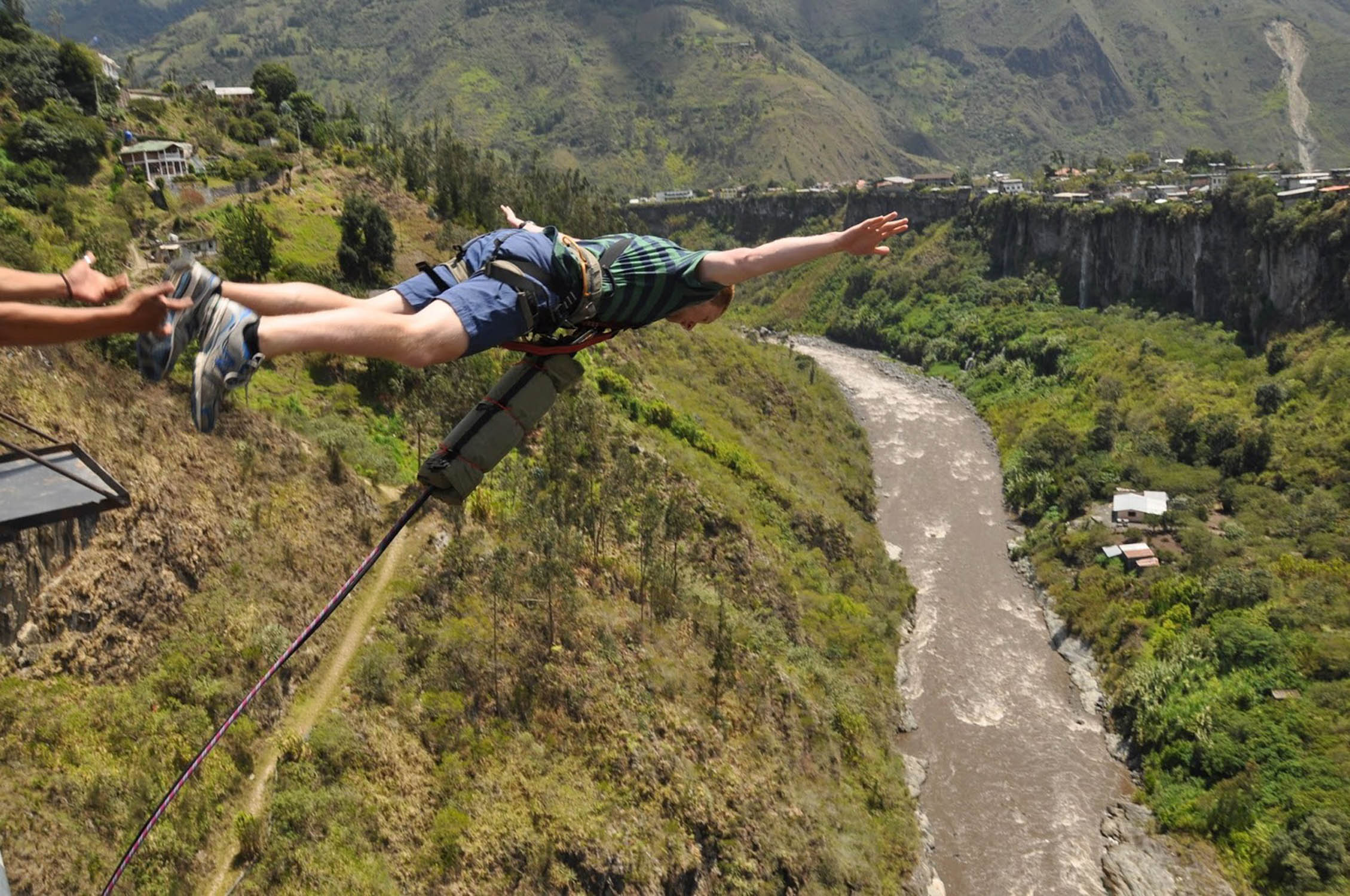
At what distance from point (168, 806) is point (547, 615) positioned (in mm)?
9278

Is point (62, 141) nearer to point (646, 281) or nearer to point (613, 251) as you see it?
point (613, 251)

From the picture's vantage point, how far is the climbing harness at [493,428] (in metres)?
5.76

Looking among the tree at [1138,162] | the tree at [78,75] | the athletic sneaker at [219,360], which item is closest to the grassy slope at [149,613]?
the athletic sneaker at [219,360]

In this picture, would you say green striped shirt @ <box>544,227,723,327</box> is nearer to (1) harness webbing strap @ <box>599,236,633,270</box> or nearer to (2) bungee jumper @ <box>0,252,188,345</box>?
(1) harness webbing strap @ <box>599,236,633,270</box>

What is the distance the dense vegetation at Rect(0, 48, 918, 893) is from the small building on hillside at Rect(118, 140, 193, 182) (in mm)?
1554

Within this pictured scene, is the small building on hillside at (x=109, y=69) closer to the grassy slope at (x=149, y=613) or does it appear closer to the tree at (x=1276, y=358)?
the grassy slope at (x=149, y=613)

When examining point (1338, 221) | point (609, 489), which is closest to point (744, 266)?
point (609, 489)

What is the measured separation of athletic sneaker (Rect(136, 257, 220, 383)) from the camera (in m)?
4.23

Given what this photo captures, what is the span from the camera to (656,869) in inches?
721

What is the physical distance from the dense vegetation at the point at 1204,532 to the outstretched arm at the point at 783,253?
2855cm

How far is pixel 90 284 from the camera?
4410mm

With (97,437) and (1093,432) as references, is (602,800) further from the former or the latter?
(1093,432)

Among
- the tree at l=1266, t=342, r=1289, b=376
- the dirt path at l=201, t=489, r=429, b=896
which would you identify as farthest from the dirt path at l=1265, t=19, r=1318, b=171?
the dirt path at l=201, t=489, r=429, b=896

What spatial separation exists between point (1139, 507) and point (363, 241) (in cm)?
3885
